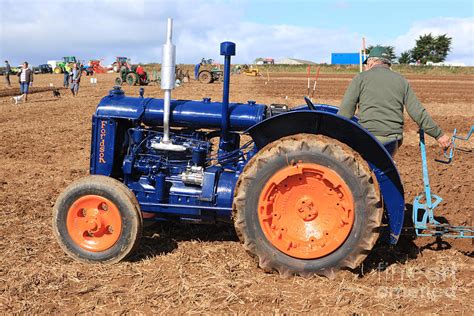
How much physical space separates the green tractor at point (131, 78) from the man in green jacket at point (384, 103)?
84.4ft

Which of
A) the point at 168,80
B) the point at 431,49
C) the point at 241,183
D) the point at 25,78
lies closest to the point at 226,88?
the point at 168,80

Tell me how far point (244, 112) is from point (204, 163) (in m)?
0.59

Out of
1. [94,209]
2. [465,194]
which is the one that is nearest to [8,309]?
[94,209]

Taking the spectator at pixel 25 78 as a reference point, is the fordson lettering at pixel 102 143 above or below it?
below

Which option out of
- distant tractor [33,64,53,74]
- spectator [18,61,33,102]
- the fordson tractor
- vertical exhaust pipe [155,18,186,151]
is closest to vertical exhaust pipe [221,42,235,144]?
the fordson tractor

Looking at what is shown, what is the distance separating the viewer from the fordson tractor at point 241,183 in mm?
3582

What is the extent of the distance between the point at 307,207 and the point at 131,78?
1057 inches

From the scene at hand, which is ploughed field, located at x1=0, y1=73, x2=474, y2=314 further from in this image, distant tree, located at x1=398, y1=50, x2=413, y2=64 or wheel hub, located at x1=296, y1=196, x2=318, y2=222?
distant tree, located at x1=398, y1=50, x2=413, y2=64

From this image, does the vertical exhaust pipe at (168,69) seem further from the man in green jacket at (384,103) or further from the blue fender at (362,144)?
the man in green jacket at (384,103)

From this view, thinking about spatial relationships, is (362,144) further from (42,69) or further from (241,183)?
(42,69)

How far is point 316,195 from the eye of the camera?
3.68m

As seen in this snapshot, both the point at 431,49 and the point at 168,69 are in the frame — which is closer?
the point at 168,69

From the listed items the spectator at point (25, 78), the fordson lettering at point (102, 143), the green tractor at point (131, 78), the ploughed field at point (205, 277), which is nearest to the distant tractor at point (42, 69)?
the green tractor at point (131, 78)

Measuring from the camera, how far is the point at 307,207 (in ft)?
12.1
